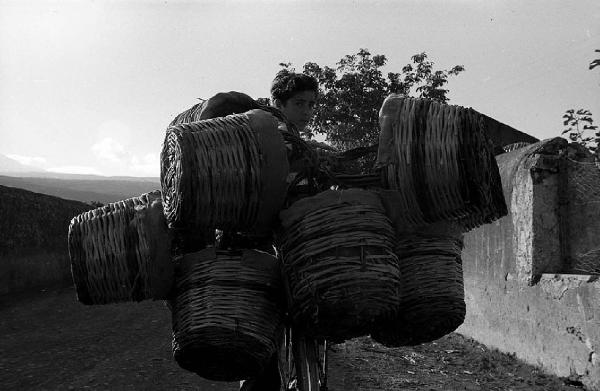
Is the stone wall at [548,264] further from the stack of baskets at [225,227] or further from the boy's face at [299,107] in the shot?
the stack of baskets at [225,227]

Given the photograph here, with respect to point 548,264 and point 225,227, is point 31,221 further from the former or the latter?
point 225,227

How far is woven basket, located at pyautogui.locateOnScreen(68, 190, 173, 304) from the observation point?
157 centimetres

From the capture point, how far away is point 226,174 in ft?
4.67

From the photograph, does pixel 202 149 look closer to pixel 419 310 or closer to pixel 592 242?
pixel 419 310

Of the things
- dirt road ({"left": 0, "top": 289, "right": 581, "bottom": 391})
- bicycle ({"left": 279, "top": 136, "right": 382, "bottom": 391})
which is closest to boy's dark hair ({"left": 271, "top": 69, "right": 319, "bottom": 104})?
bicycle ({"left": 279, "top": 136, "right": 382, "bottom": 391})

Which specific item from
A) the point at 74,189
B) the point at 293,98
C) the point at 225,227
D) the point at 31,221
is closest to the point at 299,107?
the point at 293,98

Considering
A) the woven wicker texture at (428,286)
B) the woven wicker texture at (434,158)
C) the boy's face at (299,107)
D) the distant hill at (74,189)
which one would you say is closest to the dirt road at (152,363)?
the boy's face at (299,107)

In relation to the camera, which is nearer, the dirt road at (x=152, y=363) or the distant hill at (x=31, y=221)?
the dirt road at (x=152, y=363)

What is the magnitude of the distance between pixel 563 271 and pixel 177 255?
4.98 meters

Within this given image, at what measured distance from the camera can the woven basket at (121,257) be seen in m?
1.57

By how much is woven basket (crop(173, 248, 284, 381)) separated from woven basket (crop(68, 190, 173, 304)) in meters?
0.07

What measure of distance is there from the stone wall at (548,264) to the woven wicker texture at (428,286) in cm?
364

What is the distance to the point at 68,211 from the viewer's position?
12.4 metres

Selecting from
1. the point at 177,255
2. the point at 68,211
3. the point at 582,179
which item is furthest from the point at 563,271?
the point at 68,211
